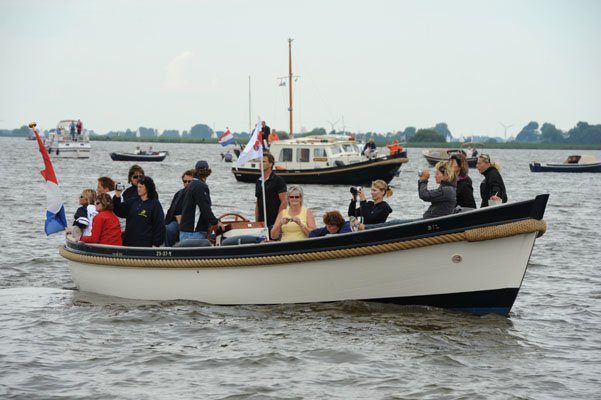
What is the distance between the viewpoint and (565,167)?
67.6 meters

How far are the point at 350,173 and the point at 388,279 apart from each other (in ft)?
103

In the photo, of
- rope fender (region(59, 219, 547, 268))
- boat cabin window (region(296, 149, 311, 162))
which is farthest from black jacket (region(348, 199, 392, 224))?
boat cabin window (region(296, 149, 311, 162))

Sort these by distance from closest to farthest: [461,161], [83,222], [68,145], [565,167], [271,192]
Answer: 1. [461,161]
2. [271,192]
3. [83,222]
4. [565,167]
5. [68,145]

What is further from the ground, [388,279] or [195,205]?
[195,205]

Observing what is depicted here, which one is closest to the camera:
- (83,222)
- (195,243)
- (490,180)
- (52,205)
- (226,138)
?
(195,243)

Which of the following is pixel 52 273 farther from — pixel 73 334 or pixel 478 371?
pixel 478 371

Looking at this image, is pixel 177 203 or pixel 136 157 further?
pixel 136 157

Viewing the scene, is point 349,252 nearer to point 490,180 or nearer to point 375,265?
point 375,265

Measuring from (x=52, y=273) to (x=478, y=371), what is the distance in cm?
885

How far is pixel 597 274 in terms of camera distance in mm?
16078

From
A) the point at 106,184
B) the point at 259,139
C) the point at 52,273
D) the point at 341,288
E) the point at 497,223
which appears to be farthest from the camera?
the point at 52,273

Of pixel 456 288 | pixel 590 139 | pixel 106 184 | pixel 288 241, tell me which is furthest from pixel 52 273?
pixel 590 139

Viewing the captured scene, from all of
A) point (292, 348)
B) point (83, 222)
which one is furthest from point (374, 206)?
point (83, 222)

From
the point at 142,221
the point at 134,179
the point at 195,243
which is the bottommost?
the point at 195,243
